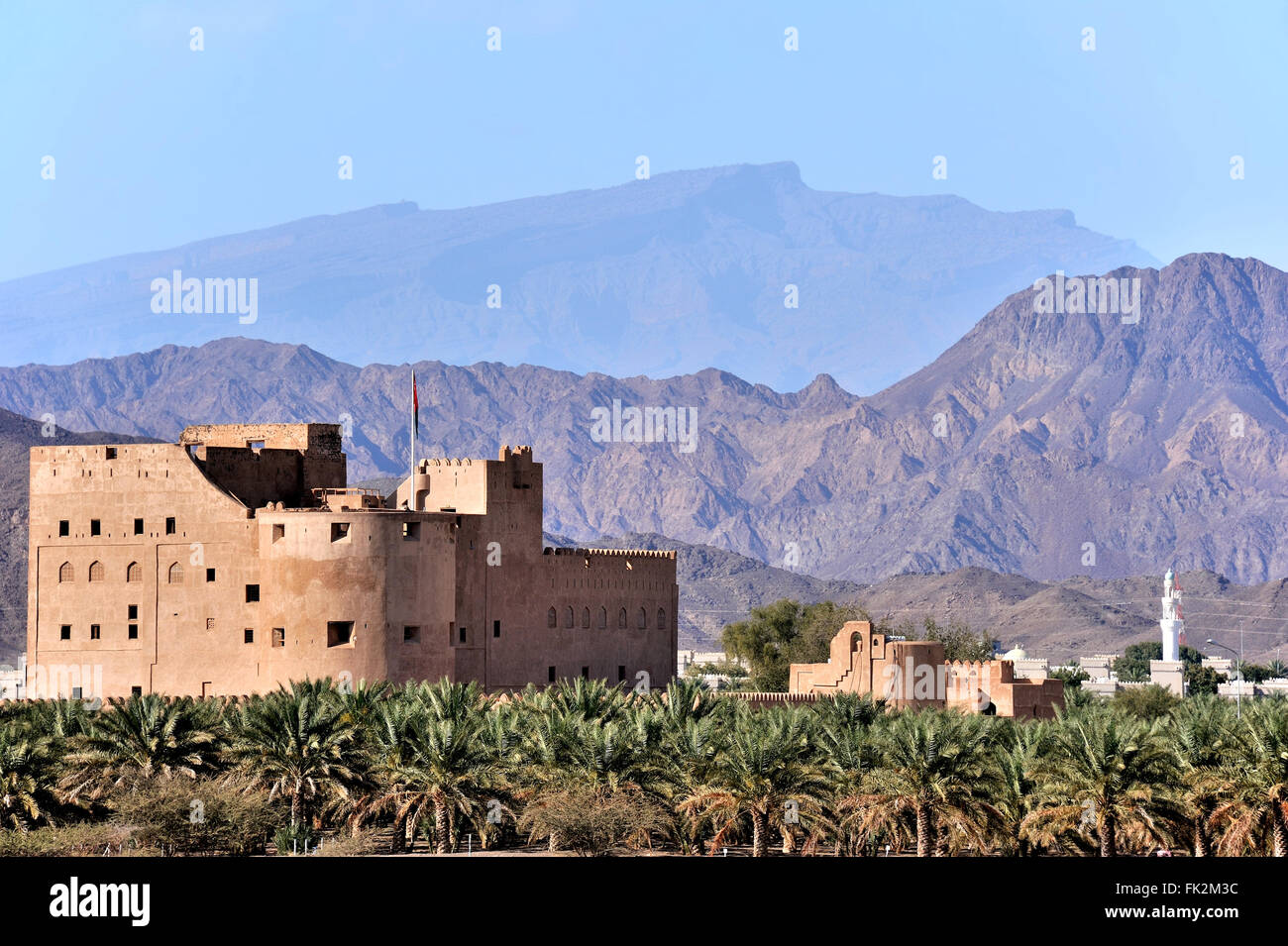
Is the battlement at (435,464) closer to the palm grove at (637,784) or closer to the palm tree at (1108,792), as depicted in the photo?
the palm grove at (637,784)

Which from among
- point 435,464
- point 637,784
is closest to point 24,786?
point 637,784

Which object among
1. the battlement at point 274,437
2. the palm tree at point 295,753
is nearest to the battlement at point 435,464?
the battlement at point 274,437

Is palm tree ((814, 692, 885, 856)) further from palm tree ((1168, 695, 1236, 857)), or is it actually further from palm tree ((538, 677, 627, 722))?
palm tree ((1168, 695, 1236, 857))

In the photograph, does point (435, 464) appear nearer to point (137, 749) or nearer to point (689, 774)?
point (137, 749)

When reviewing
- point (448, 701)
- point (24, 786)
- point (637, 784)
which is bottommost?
point (637, 784)

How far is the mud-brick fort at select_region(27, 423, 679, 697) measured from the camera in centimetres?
6344

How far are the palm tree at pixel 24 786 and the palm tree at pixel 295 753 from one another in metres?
4.17

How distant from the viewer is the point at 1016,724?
45.9 metres

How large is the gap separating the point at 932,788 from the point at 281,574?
30655mm

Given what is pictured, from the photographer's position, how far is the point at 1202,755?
40.1 meters

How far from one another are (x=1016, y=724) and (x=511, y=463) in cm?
2816

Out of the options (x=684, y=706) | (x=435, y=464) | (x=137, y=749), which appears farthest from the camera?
(x=435, y=464)
